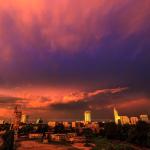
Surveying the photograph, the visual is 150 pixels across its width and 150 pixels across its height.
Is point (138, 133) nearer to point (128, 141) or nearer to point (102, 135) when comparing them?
point (128, 141)

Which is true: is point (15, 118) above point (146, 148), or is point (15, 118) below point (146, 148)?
above

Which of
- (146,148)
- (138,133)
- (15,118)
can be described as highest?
(15,118)

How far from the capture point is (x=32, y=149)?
183 feet

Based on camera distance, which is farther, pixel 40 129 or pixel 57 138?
pixel 40 129

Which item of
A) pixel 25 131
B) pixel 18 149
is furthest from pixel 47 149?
pixel 25 131

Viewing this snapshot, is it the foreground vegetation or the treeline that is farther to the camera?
the treeline

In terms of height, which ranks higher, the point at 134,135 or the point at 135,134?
the point at 135,134

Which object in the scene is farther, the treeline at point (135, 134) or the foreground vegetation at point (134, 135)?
the treeline at point (135, 134)

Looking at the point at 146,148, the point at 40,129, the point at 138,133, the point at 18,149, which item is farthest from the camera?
the point at 40,129

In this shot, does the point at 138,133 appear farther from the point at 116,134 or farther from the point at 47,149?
the point at 47,149

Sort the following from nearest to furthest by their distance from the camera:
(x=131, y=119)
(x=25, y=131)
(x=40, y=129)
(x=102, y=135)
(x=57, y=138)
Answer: (x=57, y=138) < (x=102, y=135) < (x=25, y=131) < (x=40, y=129) < (x=131, y=119)

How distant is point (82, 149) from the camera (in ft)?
186

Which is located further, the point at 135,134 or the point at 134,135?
the point at 135,134

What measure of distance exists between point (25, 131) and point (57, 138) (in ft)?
137
